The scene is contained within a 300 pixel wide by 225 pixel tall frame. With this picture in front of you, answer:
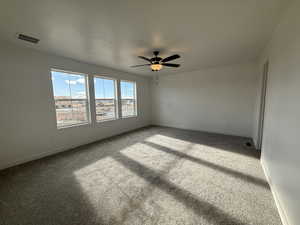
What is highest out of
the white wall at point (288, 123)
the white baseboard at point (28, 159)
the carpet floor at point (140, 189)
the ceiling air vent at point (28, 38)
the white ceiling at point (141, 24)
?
the white ceiling at point (141, 24)

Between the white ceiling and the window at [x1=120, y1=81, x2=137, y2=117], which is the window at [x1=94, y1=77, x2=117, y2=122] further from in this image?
the white ceiling

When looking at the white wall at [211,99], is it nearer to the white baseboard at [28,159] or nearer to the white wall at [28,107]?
the white wall at [28,107]

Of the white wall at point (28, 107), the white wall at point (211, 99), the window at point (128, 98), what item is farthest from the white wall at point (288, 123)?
the window at point (128, 98)

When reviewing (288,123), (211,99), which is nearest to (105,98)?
(211,99)

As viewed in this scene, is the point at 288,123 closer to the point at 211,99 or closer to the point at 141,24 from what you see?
the point at 141,24

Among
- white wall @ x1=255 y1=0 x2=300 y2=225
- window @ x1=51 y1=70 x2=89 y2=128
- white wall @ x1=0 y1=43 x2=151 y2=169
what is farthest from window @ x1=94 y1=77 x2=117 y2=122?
white wall @ x1=255 y1=0 x2=300 y2=225

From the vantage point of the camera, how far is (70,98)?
11.5 ft

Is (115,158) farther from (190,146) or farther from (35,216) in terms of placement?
(190,146)

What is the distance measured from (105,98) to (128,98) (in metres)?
1.16

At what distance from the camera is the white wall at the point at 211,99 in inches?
161

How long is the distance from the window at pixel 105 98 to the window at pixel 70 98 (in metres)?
0.38

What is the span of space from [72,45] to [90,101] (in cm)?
168

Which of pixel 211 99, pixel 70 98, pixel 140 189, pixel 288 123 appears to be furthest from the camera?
pixel 211 99

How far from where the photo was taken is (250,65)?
3.92 meters
